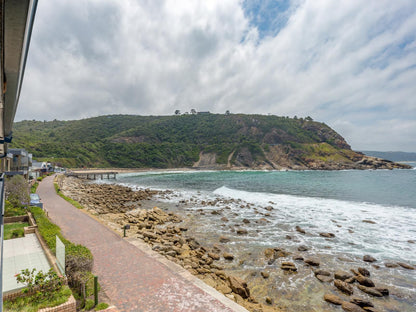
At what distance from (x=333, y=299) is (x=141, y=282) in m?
8.49

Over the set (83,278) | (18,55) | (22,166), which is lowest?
(83,278)

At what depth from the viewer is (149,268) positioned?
9484 mm

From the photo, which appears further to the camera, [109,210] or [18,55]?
[109,210]

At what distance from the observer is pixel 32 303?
607cm

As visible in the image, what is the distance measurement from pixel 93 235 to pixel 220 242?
8.90 meters

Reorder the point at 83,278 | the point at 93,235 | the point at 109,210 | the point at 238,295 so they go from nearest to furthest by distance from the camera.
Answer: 1. the point at 83,278
2. the point at 238,295
3. the point at 93,235
4. the point at 109,210

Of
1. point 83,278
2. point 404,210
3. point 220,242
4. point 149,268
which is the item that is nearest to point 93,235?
point 149,268

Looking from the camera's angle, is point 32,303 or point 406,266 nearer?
point 32,303

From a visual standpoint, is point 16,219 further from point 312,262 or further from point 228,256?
point 312,262

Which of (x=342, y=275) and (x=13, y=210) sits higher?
(x=13, y=210)

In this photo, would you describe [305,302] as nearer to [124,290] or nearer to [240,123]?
[124,290]

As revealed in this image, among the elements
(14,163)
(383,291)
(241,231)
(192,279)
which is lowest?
Result: (383,291)

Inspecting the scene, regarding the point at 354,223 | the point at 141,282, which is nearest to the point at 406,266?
the point at 354,223

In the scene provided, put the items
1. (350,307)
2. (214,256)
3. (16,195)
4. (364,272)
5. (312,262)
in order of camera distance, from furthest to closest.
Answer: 1. (16,195)
2. (214,256)
3. (312,262)
4. (364,272)
5. (350,307)
